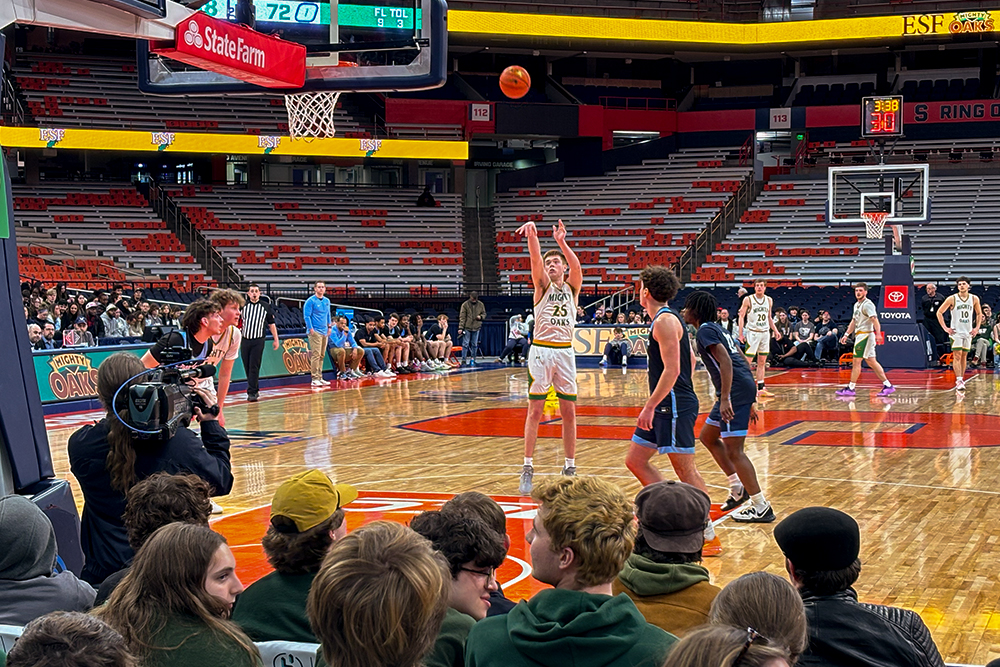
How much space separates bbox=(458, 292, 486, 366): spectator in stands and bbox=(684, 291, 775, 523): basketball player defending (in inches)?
727

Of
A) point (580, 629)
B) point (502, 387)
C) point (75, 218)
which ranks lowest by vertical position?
point (502, 387)

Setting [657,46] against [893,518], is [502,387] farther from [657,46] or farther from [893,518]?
[657,46]

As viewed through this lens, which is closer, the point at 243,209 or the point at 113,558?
the point at 113,558

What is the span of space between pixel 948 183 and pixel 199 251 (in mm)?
24168

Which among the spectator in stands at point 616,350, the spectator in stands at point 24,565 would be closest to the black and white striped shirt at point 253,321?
the spectator in stands at point 616,350

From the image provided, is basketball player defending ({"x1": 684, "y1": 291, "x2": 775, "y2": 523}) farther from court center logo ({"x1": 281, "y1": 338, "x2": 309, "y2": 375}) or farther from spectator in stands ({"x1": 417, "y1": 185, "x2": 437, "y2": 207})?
spectator in stands ({"x1": 417, "y1": 185, "x2": 437, "y2": 207})

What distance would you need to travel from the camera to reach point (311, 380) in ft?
68.5

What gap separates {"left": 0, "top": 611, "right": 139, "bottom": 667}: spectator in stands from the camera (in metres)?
2.08

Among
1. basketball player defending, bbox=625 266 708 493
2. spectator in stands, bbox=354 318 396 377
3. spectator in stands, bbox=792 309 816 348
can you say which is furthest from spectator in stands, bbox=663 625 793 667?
spectator in stands, bbox=792 309 816 348

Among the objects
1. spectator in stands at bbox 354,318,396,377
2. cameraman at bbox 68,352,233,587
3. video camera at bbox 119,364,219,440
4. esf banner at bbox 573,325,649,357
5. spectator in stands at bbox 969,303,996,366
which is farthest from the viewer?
esf banner at bbox 573,325,649,357

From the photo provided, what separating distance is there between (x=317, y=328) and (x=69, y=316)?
4.26 metres

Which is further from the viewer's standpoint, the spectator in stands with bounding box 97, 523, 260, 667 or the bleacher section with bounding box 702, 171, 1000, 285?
the bleacher section with bounding box 702, 171, 1000, 285

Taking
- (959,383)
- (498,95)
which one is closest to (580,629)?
(959,383)

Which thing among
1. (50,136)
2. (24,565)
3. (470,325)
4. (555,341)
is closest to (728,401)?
(555,341)
